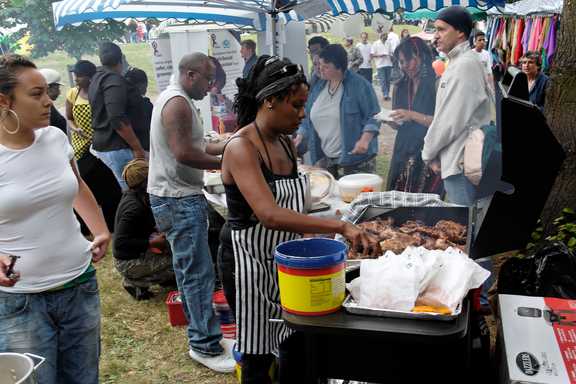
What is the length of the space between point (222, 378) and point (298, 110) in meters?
2.00

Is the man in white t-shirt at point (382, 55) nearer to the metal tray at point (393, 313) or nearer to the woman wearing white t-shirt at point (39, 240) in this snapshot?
the woman wearing white t-shirt at point (39, 240)

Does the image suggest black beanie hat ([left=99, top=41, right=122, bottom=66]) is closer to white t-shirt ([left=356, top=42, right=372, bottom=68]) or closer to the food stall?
the food stall

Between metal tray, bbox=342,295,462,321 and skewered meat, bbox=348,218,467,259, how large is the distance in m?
0.79

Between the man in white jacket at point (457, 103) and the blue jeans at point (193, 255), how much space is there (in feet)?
6.41

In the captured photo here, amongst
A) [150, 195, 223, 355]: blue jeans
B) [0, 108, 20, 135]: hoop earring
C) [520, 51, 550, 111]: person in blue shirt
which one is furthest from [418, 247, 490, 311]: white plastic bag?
[520, 51, 550, 111]: person in blue shirt

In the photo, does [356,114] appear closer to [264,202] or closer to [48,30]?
[264,202]

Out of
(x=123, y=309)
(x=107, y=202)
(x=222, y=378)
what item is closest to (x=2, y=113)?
(x=222, y=378)

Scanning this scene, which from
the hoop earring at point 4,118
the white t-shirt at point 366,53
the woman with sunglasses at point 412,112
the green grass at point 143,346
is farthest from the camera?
the white t-shirt at point 366,53

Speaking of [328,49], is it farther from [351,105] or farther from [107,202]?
[107,202]

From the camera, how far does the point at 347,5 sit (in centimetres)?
496

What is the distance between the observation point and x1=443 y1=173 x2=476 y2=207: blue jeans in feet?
13.8

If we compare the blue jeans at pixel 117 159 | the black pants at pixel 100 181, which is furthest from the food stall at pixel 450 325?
the black pants at pixel 100 181

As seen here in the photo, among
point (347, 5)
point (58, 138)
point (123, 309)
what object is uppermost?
point (347, 5)

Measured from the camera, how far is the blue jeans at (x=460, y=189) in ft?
13.8
